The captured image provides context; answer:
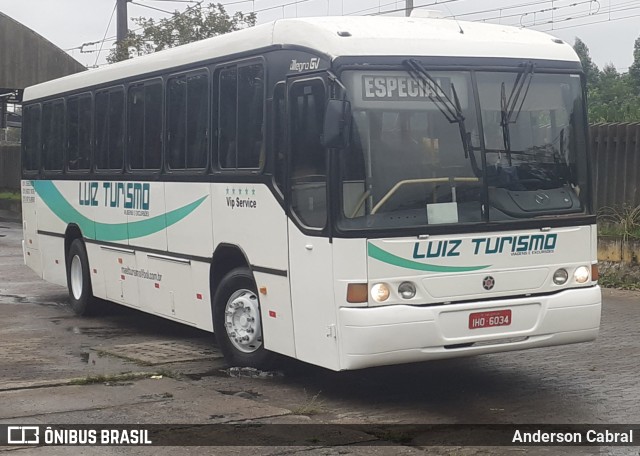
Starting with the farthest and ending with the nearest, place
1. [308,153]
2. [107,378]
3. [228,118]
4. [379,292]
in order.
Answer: [228,118], [107,378], [308,153], [379,292]

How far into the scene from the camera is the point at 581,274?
30.9ft

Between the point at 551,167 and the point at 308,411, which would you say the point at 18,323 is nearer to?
the point at 308,411

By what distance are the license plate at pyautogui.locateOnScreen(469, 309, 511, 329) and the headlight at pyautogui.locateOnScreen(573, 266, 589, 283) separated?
0.76m

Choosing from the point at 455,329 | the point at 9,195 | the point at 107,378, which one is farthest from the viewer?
the point at 9,195

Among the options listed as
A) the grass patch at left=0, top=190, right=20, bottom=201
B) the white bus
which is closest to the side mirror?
the white bus

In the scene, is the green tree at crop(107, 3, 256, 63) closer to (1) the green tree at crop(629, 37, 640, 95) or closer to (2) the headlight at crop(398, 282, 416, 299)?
(1) the green tree at crop(629, 37, 640, 95)

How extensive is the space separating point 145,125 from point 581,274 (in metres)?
5.43

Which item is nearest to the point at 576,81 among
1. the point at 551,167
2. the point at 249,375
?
the point at 551,167

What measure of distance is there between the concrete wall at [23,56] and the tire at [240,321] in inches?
1227

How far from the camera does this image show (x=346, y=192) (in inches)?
342

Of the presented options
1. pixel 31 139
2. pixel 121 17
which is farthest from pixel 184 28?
pixel 31 139

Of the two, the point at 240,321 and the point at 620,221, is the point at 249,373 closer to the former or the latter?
the point at 240,321

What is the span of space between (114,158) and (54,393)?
184 inches

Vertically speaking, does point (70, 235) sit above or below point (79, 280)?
above
